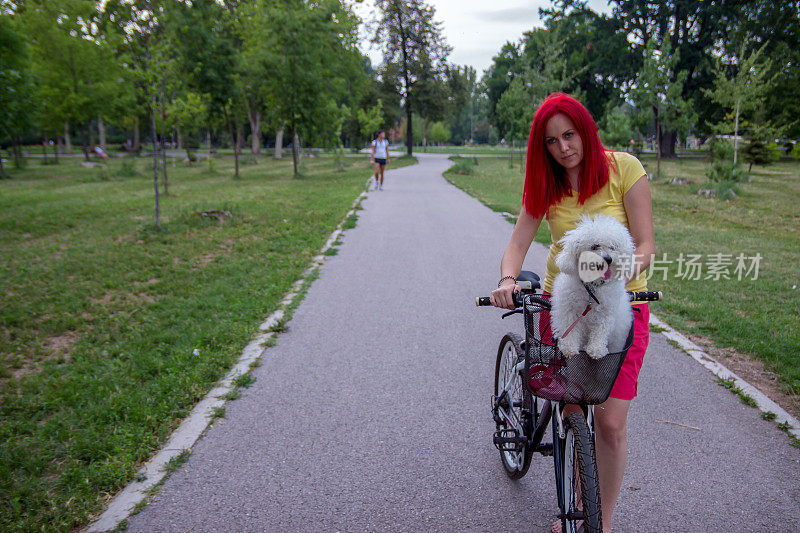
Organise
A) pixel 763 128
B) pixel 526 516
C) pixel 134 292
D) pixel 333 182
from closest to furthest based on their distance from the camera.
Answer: pixel 526 516
pixel 134 292
pixel 333 182
pixel 763 128

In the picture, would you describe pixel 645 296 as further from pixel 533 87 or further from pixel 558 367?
pixel 533 87

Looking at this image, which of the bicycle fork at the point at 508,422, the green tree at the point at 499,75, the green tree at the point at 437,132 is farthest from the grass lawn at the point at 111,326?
the green tree at the point at 437,132

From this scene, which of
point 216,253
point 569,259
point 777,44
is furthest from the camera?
point 777,44

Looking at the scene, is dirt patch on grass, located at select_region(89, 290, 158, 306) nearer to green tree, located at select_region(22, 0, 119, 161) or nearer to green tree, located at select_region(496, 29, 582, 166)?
green tree, located at select_region(496, 29, 582, 166)

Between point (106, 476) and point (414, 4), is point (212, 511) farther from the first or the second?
point (414, 4)

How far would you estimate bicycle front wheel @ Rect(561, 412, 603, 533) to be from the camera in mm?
2029

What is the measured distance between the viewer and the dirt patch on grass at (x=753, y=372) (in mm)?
3966

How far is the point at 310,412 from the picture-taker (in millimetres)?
3906

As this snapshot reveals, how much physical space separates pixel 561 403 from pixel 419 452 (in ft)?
4.32

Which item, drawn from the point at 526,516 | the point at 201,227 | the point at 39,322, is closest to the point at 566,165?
the point at 526,516

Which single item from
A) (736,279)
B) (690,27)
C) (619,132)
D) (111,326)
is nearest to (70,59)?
(619,132)

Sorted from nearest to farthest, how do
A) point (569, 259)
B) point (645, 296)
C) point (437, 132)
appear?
point (569, 259) → point (645, 296) → point (437, 132)

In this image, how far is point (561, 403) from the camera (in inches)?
93.0

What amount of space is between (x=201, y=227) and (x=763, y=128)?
2990 centimetres
